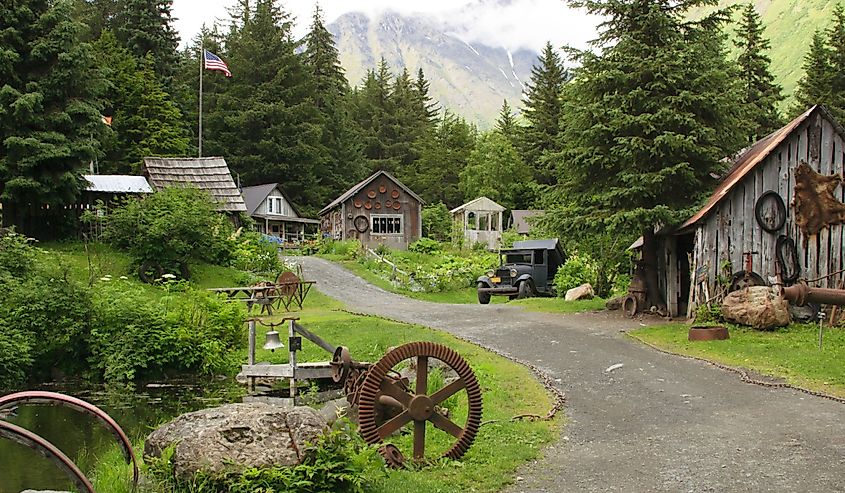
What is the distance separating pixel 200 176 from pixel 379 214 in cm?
1281

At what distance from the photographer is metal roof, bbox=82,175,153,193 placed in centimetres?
3338

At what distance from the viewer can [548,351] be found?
1616 cm

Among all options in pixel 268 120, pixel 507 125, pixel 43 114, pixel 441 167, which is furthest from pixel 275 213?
pixel 507 125

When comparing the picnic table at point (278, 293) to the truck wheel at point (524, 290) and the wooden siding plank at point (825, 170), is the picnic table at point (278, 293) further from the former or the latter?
the wooden siding plank at point (825, 170)

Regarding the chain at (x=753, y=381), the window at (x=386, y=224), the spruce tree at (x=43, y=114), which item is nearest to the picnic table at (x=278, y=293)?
the spruce tree at (x=43, y=114)

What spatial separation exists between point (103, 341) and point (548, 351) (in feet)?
32.9

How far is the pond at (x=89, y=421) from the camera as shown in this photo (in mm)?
9352

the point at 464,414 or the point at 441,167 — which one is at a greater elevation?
the point at 441,167

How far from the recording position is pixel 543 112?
62875 mm

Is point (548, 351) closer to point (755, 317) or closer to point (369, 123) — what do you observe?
point (755, 317)

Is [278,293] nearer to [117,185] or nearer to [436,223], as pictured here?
[117,185]

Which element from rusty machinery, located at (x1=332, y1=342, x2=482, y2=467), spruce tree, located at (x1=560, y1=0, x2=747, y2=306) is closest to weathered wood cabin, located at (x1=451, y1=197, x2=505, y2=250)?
spruce tree, located at (x1=560, y1=0, x2=747, y2=306)

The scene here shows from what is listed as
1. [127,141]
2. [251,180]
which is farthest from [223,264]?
[251,180]

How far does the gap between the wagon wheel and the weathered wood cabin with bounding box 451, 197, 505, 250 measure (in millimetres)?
41929
